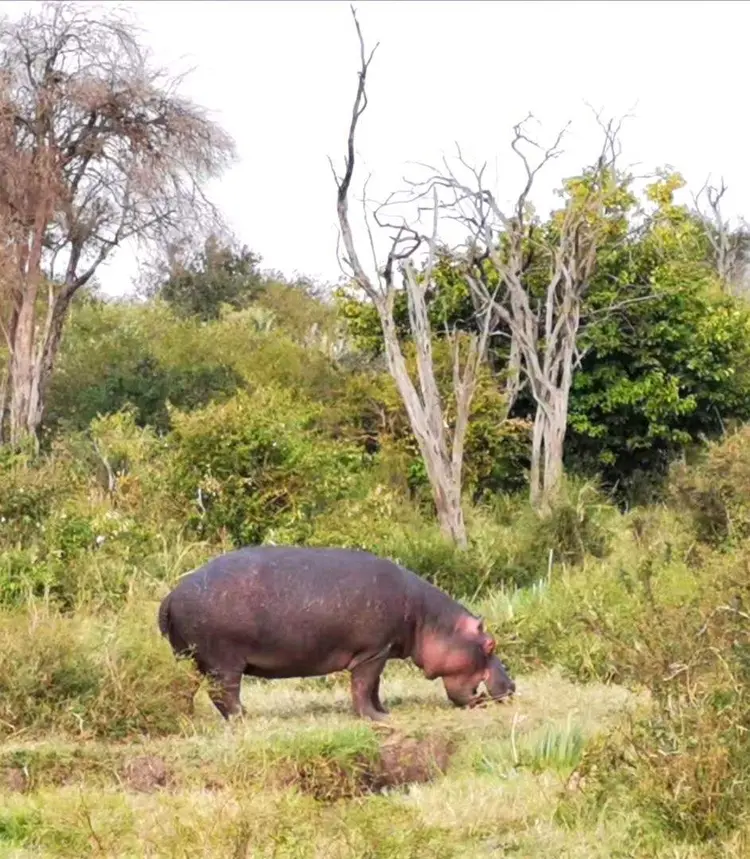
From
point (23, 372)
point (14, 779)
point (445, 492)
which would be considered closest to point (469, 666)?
point (14, 779)

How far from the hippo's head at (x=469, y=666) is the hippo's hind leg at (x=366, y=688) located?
475 mm

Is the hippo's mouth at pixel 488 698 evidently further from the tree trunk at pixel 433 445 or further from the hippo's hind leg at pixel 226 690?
the tree trunk at pixel 433 445

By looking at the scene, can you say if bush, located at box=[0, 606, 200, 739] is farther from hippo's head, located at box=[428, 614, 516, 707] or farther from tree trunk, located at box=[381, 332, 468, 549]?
tree trunk, located at box=[381, 332, 468, 549]

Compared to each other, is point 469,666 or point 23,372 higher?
point 23,372

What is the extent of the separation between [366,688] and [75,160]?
15.7m

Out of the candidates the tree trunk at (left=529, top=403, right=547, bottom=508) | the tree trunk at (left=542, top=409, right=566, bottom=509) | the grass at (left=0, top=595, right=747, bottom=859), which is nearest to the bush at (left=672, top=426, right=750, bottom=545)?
the tree trunk at (left=529, top=403, right=547, bottom=508)

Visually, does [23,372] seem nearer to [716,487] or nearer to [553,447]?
[553,447]

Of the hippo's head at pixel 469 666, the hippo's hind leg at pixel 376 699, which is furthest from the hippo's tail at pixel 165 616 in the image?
the hippo's head at pixel 469 666

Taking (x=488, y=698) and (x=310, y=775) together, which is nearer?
(x=310, y=775)

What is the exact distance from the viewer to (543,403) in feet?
68.0

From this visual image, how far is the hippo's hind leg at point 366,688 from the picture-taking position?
8977mm

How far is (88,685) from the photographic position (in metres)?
9.05

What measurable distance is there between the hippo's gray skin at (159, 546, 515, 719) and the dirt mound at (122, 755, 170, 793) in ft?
3.34

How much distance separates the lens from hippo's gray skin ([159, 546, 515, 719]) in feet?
29.1
